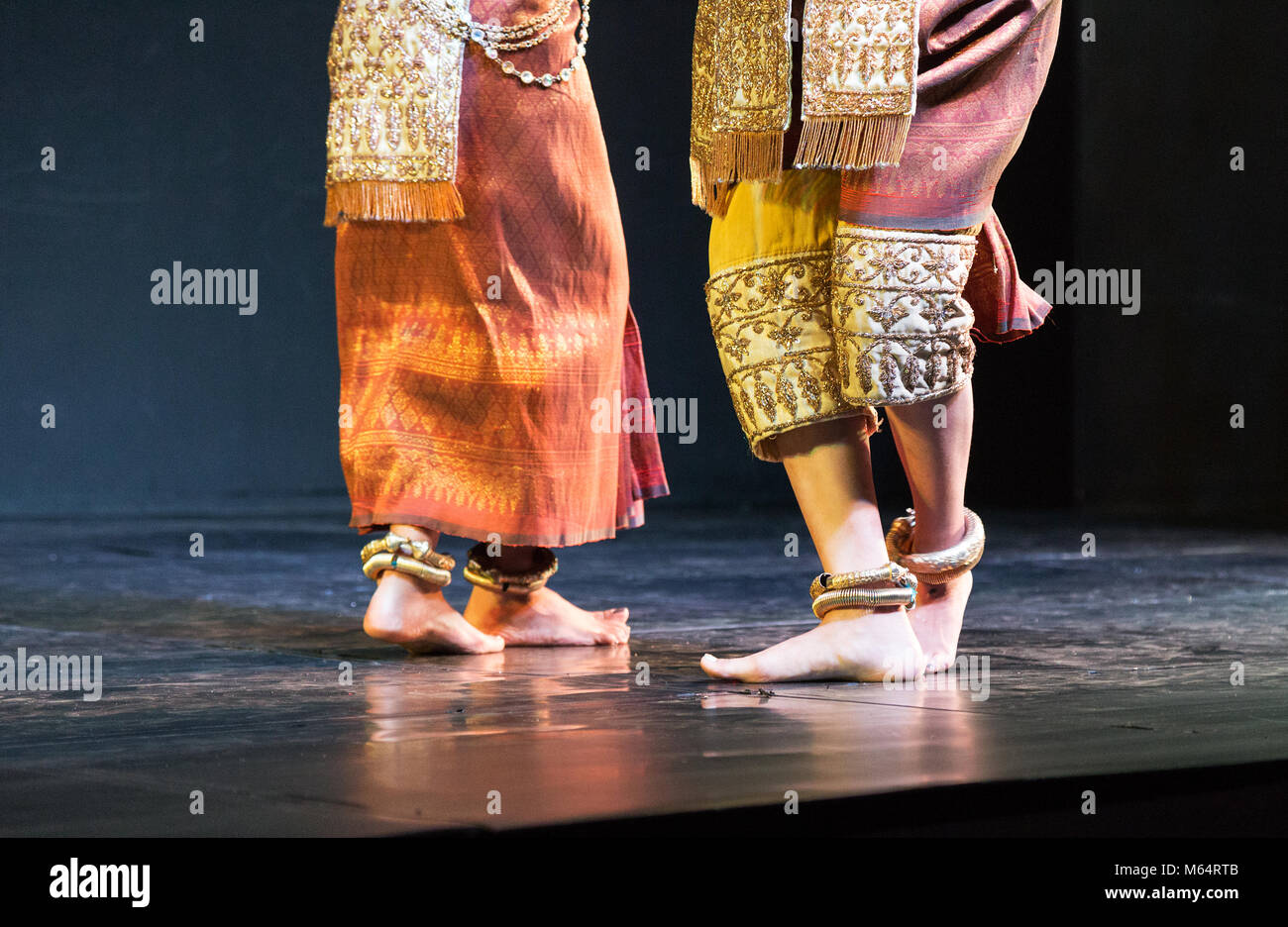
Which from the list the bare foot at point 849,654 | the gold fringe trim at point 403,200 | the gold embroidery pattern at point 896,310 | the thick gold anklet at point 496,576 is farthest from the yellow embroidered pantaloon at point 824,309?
the thick gold anklet at point 496,576

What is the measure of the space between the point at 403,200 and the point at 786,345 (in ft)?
2.35

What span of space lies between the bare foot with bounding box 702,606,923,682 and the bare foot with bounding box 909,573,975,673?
0.38 ft

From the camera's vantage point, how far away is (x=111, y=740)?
1578 millimetres

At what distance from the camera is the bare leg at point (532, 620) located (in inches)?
98.7

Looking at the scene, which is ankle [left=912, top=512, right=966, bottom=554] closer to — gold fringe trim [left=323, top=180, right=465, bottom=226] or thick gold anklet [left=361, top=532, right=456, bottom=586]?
thick gold anklet [left=361, top=532, right=456, bottom=586]

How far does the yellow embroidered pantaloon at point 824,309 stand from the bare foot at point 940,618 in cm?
25

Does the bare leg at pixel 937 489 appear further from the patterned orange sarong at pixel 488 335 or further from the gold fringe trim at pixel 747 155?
the patterned orange sarong at pixel 488 335

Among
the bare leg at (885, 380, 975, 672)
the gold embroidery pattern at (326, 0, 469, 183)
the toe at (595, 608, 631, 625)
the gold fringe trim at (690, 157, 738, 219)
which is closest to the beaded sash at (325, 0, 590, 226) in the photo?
the gold embroidery pattern at (326, 0, 469, 183)

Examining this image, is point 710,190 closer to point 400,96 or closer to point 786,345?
point 786,345

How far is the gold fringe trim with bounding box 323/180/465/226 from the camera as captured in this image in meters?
2.38

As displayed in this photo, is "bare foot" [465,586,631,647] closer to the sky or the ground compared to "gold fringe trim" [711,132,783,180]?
closer to the ground

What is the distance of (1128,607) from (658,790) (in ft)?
5.94

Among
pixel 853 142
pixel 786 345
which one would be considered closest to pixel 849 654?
pixel 786 345
